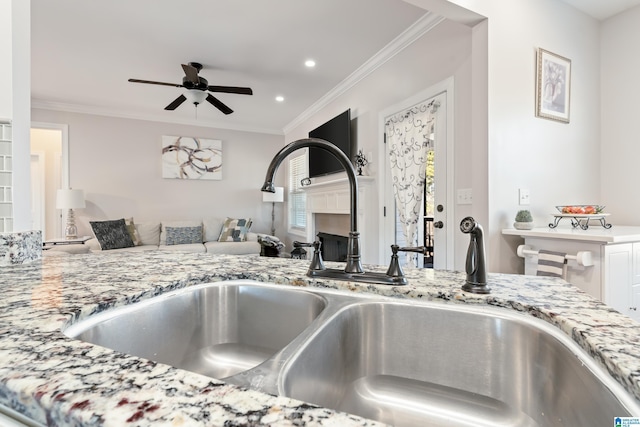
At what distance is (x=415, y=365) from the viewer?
0.74 m

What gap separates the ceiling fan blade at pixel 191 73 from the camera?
2859 mm

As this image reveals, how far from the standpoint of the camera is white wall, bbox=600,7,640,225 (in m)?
2.49

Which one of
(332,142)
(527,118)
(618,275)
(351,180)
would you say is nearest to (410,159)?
(527,118)

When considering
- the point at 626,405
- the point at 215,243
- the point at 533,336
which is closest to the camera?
the point at 626,405

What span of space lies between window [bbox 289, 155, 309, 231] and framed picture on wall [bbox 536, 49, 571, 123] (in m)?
3.44

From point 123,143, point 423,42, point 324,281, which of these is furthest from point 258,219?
point 324,281

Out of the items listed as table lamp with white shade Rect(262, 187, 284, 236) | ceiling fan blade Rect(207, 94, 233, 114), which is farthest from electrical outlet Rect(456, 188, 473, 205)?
table lamp with white shade Rect(262, 187, 284, 236)

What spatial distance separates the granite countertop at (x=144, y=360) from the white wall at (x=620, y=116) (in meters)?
2.52

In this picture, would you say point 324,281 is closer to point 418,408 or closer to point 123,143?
point 418,408

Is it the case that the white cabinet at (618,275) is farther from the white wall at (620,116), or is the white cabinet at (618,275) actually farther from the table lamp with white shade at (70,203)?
the table lamp with white shade at (70,203)

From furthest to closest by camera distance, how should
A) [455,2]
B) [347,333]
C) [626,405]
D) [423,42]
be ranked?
1. [423,42]
2. [455,2]
3. [347,333]
4. [626,405]

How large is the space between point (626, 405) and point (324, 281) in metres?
0.63

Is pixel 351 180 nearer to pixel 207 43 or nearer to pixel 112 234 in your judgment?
pixel 207 43

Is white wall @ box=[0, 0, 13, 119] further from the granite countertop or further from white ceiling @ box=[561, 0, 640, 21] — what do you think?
white ceiling @ box=[561, 0, 640, 21]
